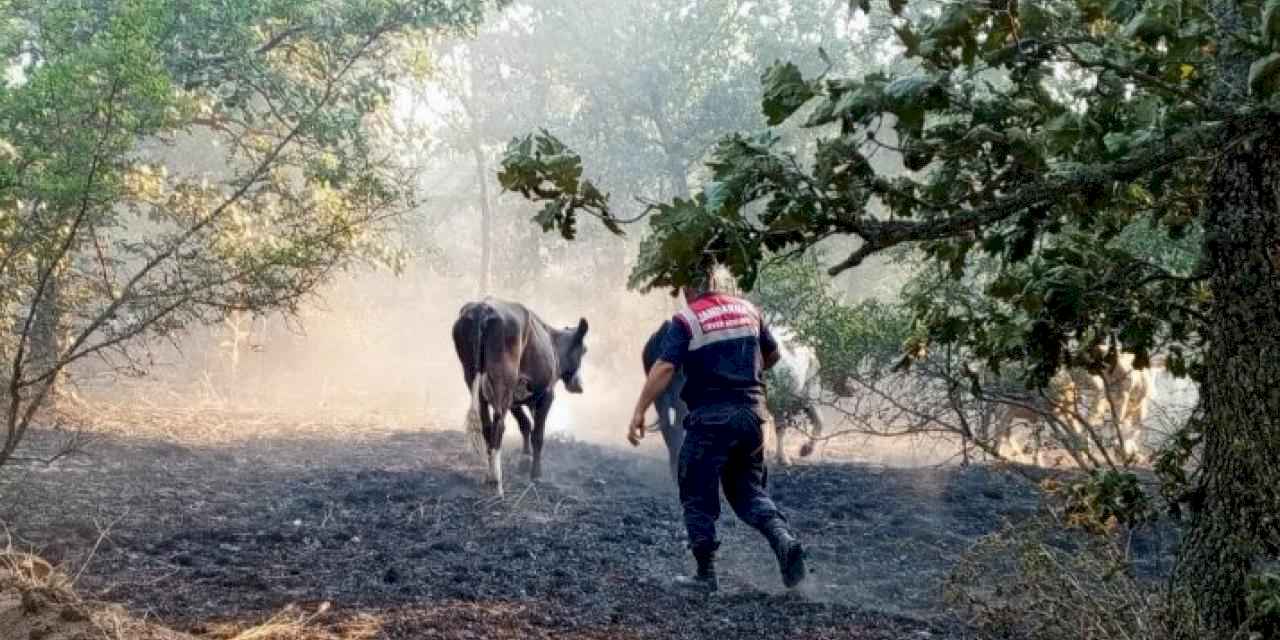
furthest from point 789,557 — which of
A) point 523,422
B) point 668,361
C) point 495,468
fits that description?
point 523,422

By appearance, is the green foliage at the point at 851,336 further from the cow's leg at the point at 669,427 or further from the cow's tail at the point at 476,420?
the cow's tail at the point at 476,420

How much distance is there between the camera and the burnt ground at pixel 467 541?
17.9ft

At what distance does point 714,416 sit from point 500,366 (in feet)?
14.2

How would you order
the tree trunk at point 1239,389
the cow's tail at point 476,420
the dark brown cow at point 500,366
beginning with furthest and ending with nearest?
1. the dark brown cow at point 500,366
2. the cow's tail at point 476,420
3. the tree trunk at point 1239,389

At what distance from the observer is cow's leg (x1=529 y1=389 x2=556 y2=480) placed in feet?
35.6

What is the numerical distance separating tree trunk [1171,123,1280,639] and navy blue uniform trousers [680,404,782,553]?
3251 mm

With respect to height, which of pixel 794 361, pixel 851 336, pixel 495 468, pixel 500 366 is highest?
pixel 794 361

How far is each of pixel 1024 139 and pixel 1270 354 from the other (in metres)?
1.10

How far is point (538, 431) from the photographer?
10961mm

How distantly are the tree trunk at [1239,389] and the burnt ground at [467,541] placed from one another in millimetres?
1186

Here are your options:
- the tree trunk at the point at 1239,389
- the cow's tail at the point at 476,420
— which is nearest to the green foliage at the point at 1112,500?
the tree trunk at the point at 1239,389

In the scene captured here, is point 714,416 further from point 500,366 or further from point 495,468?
point 500,366

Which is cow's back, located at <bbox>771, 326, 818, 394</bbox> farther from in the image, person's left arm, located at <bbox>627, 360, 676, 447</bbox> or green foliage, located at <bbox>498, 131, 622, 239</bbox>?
green foliage, located at <bbox>498, 131, 622, 239</bbox>

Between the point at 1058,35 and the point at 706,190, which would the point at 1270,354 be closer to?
the point at 1058,35
